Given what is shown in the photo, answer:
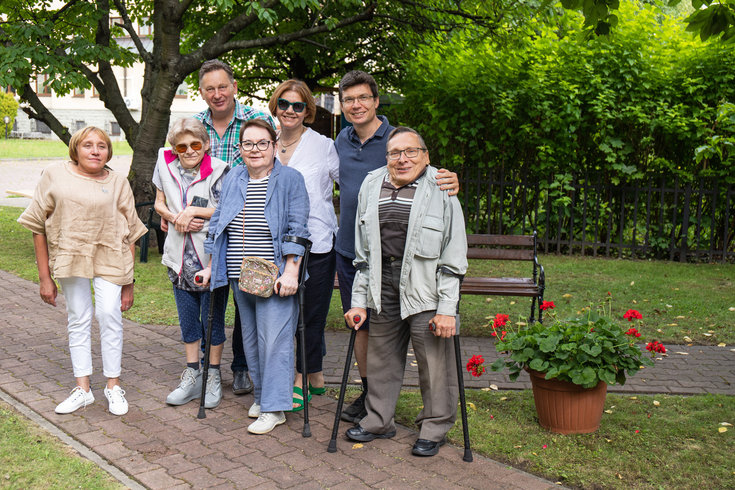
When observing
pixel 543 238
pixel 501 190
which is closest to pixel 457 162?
pixel 501 190

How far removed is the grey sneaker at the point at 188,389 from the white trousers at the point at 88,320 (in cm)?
41

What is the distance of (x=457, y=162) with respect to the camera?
462 inches

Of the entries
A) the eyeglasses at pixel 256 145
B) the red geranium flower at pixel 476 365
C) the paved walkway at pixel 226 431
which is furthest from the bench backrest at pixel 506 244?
the eyeglasses at pixel 256 145

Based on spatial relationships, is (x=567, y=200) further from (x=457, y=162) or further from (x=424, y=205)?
(x=424, y=205)

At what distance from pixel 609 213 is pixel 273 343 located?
7.90m

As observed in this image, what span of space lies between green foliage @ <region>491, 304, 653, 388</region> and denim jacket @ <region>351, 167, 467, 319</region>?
679 millimetres

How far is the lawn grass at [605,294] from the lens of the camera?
7.38 metres

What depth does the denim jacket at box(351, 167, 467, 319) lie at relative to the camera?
4.18 m

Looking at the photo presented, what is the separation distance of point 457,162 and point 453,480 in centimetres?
828

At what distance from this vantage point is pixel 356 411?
485 cm

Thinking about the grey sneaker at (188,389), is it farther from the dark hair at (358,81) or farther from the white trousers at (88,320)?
the dark hair at (358,81)

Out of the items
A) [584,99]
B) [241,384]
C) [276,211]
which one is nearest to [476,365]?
[276,211]

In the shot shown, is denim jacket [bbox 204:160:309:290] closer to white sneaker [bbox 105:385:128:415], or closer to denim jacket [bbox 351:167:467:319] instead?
denim jacket [bbox 351:167:467:319]

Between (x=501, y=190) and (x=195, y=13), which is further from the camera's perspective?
(x=195, y=13)
